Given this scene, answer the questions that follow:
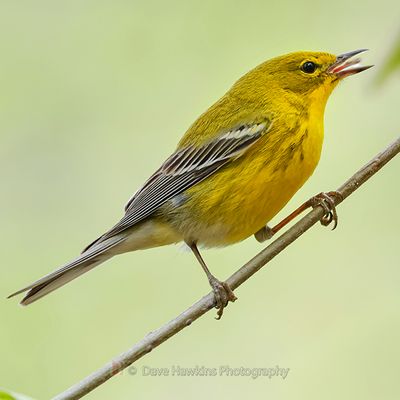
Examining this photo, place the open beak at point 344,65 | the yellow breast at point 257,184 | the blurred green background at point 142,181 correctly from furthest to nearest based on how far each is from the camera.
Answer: the blurred green background at point 142,181 < the open beak at point 344,65 < the yellow breast at point 257,184

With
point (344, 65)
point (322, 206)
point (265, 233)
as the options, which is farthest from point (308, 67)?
point (322, 206)

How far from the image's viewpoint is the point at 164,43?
7305mm

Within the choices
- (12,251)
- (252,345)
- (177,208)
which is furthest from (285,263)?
(12,251)

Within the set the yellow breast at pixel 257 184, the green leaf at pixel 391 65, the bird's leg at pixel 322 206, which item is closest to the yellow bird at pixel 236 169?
the yellow breast at pixel 257 184

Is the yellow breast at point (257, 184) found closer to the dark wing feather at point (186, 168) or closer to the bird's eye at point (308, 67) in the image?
the dark wing feather at point (186, 168)

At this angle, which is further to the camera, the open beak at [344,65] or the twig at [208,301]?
the open beak at [344,65]

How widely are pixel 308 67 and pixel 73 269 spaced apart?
6.65ft

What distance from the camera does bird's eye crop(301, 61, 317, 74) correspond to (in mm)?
4848

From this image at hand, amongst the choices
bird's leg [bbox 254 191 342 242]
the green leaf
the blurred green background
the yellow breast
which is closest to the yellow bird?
the yellow breast

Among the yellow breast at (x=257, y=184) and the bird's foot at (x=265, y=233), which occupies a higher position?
the yellow breast at (x=257, y=184)

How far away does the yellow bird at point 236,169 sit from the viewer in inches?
174

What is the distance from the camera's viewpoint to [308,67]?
487cm

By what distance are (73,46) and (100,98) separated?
2.28ft

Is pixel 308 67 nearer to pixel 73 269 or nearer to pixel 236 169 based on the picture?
pixel 236 169
